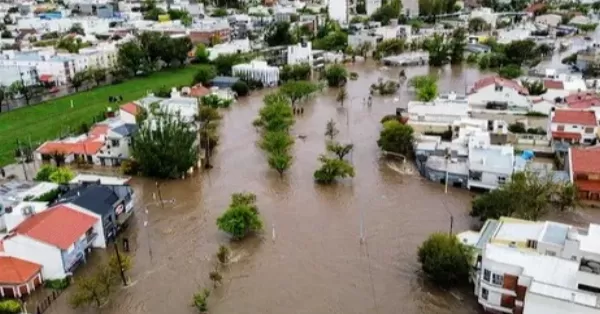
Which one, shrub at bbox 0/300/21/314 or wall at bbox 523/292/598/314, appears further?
shrub at bbox 0/300/21/314

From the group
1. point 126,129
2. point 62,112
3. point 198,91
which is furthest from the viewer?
point 198,91

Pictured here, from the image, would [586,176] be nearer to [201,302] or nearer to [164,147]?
[201,302]

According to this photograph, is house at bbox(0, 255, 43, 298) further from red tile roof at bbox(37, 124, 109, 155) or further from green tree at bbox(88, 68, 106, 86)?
green tree at bbox(88, 68, 106, 86)

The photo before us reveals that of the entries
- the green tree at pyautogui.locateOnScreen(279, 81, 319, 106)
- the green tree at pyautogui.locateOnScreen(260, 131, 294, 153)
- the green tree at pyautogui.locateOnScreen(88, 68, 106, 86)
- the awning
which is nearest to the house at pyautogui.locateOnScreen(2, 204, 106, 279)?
the green tree at pyautogui.locateOnScreen(260, 131, 294, 153)

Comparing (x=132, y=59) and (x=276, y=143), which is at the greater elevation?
(x=132, y=59)

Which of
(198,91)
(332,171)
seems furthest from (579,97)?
(198,91)

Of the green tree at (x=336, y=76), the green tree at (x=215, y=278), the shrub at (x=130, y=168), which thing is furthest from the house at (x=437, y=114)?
the green tree at (x=215, y=278)

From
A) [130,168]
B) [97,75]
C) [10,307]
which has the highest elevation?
[97,75]
